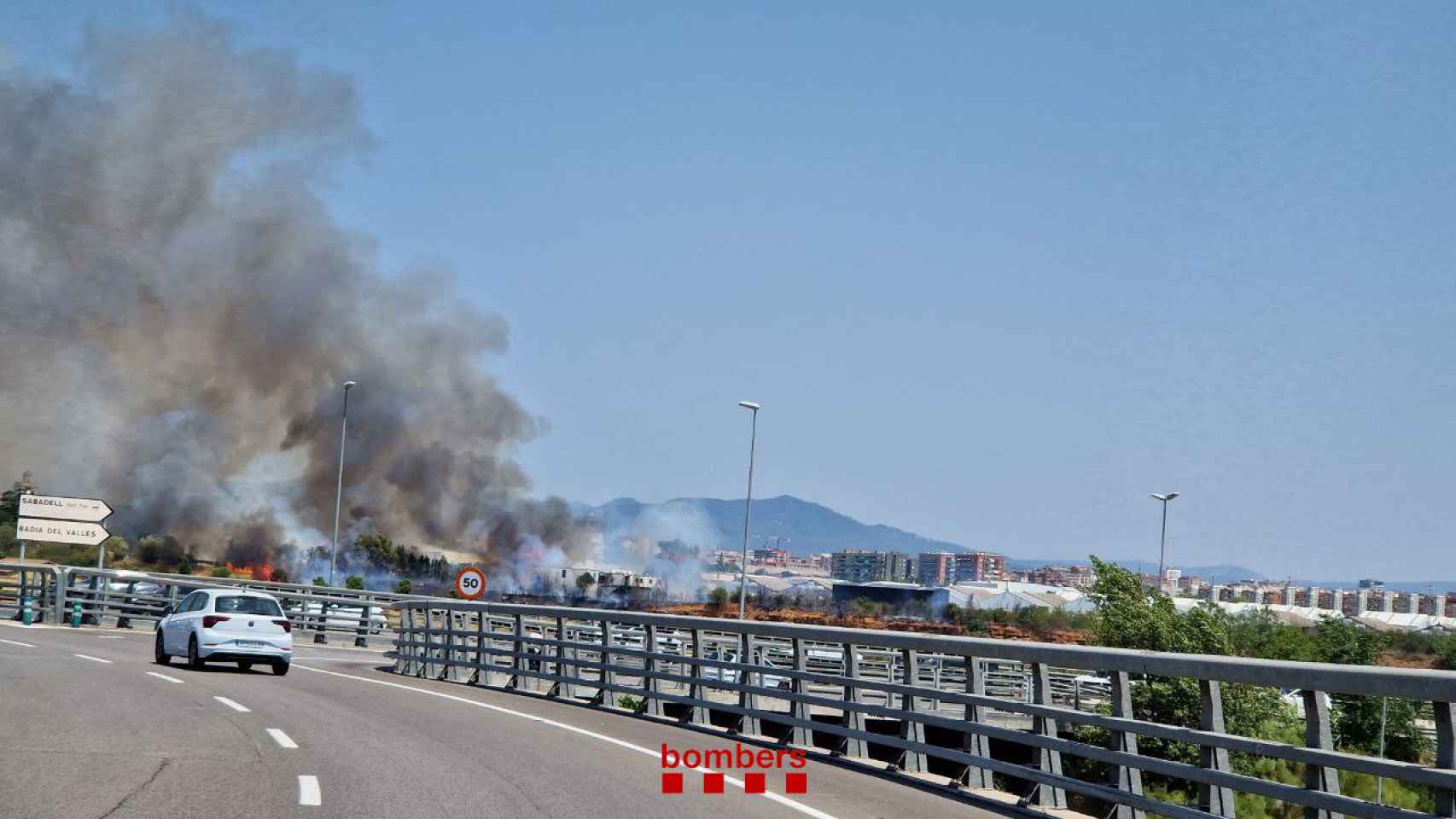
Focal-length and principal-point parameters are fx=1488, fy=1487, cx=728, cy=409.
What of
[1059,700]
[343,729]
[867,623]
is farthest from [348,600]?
[867,623]

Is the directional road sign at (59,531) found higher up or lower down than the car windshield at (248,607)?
higher up

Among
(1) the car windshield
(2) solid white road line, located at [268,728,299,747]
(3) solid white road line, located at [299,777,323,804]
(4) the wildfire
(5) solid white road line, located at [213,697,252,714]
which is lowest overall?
(4) the wildfire

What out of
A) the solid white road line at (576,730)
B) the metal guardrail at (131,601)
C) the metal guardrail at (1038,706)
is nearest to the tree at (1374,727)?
the metal guardrail at (1038,706)

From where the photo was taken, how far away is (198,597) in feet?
81.9

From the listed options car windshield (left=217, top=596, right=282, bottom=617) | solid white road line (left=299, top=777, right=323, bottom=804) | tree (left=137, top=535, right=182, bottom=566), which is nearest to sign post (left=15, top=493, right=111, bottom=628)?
car windshield (left=217, top=596, right=282, bottom=617)

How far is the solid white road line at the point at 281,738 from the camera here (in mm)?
13590

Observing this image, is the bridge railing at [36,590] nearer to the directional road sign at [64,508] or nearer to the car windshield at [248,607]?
the directional road sign at [64,508]

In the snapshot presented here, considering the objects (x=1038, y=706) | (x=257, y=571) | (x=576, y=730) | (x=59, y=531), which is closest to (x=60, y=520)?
(x=59, y=531)

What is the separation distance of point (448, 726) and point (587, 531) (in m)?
121

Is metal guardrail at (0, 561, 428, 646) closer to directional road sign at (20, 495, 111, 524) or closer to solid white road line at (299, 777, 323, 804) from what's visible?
directional road sign at (20, 495, 111, 524)

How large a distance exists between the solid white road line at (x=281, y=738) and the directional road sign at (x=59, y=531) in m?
25.7

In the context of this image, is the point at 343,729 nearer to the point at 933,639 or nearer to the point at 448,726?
the point at 448,726

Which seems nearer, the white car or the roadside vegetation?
the roadside vegetation

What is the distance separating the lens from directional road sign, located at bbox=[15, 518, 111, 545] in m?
37.8
